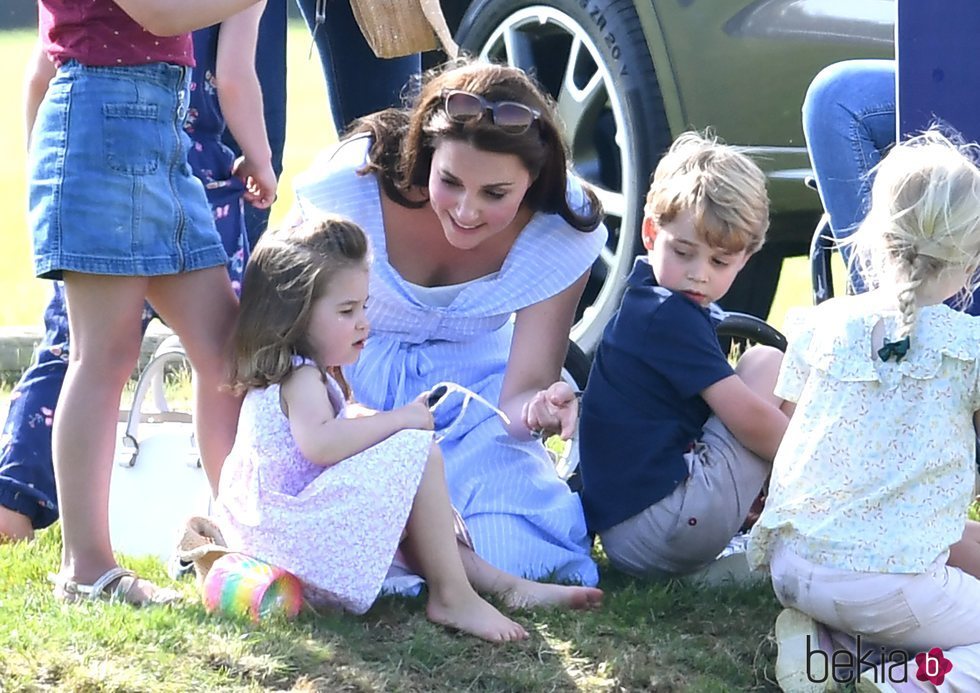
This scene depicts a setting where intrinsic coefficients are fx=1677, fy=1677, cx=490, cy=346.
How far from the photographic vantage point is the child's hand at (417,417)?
3092 millimetres

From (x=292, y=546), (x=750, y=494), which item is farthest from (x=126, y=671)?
(x=750, y=494)

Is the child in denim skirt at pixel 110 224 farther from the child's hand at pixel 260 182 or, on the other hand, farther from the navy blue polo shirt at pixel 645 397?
the navy blue polo shirt at pixel 645 397

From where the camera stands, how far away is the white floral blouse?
277cm

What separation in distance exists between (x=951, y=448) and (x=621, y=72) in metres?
1.90

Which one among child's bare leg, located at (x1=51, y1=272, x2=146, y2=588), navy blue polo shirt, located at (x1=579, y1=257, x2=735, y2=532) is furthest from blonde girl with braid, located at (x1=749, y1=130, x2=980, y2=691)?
child's bare leg, located at (x1=51, y1=272, x2=146, y2=588)

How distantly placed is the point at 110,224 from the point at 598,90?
1901mm

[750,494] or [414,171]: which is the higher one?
[414,171]

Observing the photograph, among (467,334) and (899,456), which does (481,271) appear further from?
(899,456)

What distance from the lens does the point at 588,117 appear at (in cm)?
463

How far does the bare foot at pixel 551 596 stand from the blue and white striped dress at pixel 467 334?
0.28m

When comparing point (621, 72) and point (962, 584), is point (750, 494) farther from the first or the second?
point (621, 72)

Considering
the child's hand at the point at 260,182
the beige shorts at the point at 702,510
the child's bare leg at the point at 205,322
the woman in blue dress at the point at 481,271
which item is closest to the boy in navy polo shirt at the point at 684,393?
the beige shorts at the point at 702,510

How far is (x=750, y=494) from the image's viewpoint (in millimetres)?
3359

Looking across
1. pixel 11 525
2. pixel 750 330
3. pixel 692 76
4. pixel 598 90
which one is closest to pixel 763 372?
pixel 750 330
